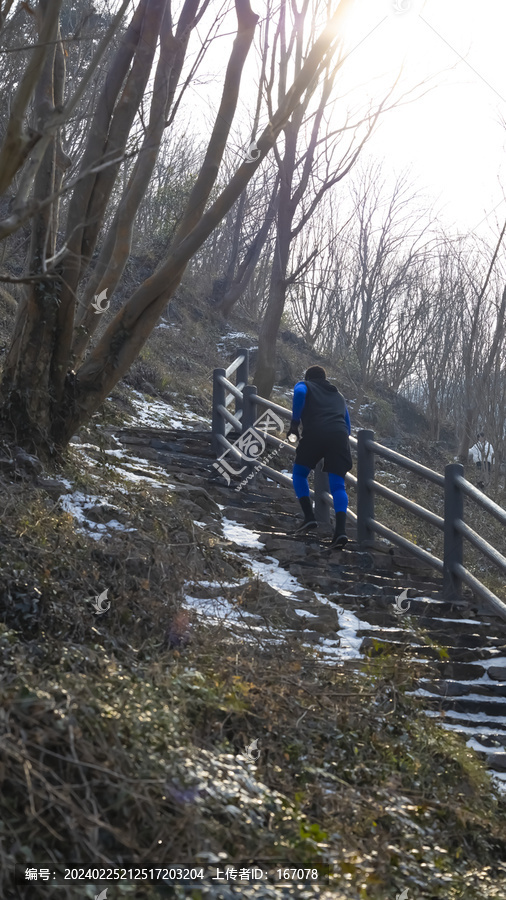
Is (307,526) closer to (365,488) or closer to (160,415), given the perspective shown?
(365,488)

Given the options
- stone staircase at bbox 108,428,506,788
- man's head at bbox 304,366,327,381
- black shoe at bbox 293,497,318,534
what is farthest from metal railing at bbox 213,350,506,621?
man's head at bbox 304,366,327,381

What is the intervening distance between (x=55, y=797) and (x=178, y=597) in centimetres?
215

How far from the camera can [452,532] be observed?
6.54 meters

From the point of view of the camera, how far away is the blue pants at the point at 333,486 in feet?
24.1

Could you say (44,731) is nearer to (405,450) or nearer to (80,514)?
(80,514)

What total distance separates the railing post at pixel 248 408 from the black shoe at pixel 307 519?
8.02 ft

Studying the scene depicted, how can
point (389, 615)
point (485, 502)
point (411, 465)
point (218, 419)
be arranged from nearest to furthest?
point (389, 615), point (485, 502), point (411, 465), point (218, 419)

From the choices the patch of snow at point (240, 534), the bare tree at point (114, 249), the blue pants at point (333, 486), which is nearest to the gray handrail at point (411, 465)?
the blue pants at point (333, 486)

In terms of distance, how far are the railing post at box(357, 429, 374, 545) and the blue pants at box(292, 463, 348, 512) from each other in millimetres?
248

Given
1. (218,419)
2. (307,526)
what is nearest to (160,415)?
(218,419)

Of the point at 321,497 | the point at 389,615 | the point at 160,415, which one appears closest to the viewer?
the point at 389,615

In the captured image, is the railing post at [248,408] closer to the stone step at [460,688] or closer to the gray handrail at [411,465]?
the gray handrail at [411,465]

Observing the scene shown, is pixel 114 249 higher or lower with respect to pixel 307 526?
higher

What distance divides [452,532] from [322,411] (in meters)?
1.69
